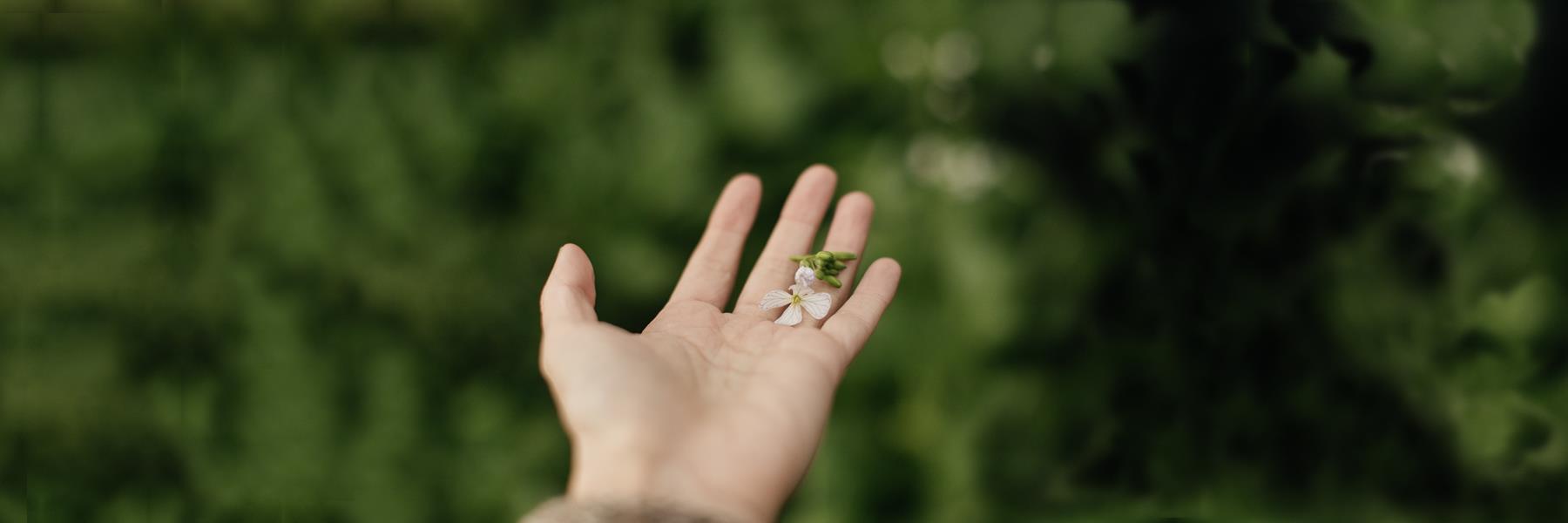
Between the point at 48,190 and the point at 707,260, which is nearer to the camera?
the point at 707,260

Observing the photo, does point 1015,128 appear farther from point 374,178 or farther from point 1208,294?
point 374,178

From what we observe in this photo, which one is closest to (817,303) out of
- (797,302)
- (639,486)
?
(797,302)

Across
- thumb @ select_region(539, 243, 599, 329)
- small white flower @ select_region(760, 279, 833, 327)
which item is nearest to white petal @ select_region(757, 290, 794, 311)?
small white flower @ select_region(760, 279, 833, 327)

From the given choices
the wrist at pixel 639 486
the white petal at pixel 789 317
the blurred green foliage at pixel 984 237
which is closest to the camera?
the wrist at pixel 639 486

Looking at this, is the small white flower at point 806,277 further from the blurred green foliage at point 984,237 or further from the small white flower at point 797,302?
the blurred green foliage at point 984,237

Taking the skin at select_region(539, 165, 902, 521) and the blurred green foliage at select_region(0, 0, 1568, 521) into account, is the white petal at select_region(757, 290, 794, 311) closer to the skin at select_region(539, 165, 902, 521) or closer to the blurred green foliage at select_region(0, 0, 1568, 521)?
the skin at select_region(539, 165, 902, 521)

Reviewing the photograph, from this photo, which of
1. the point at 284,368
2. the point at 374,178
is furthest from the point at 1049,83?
the point at 284,368

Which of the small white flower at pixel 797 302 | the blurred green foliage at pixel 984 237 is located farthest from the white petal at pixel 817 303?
the blurred green foliage at pixel 984 237
